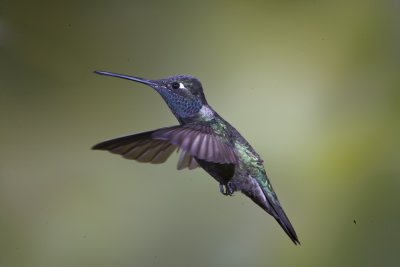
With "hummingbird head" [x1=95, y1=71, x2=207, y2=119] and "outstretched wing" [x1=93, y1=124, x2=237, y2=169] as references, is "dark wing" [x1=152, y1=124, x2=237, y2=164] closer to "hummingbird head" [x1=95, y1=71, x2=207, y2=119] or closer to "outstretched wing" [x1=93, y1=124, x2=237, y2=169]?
"outstretched wing" [x1=93, y1=124, x2=237, y2=169]

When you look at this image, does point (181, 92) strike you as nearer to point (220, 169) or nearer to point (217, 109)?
point (220, 169)

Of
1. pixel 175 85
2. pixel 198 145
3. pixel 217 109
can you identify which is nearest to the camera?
pixel 198 145

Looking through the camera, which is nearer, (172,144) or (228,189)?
(172,144)

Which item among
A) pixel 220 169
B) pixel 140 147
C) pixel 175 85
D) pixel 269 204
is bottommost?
pixel 269 204

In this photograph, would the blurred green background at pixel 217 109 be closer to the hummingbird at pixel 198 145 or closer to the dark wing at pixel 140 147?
the hummingbird at pixel 198 145

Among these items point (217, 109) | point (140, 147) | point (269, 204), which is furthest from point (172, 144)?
point (217, 109)

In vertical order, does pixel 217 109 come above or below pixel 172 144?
above

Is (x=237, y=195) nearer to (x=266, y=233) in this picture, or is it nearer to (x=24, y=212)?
(x=266, y=233)
